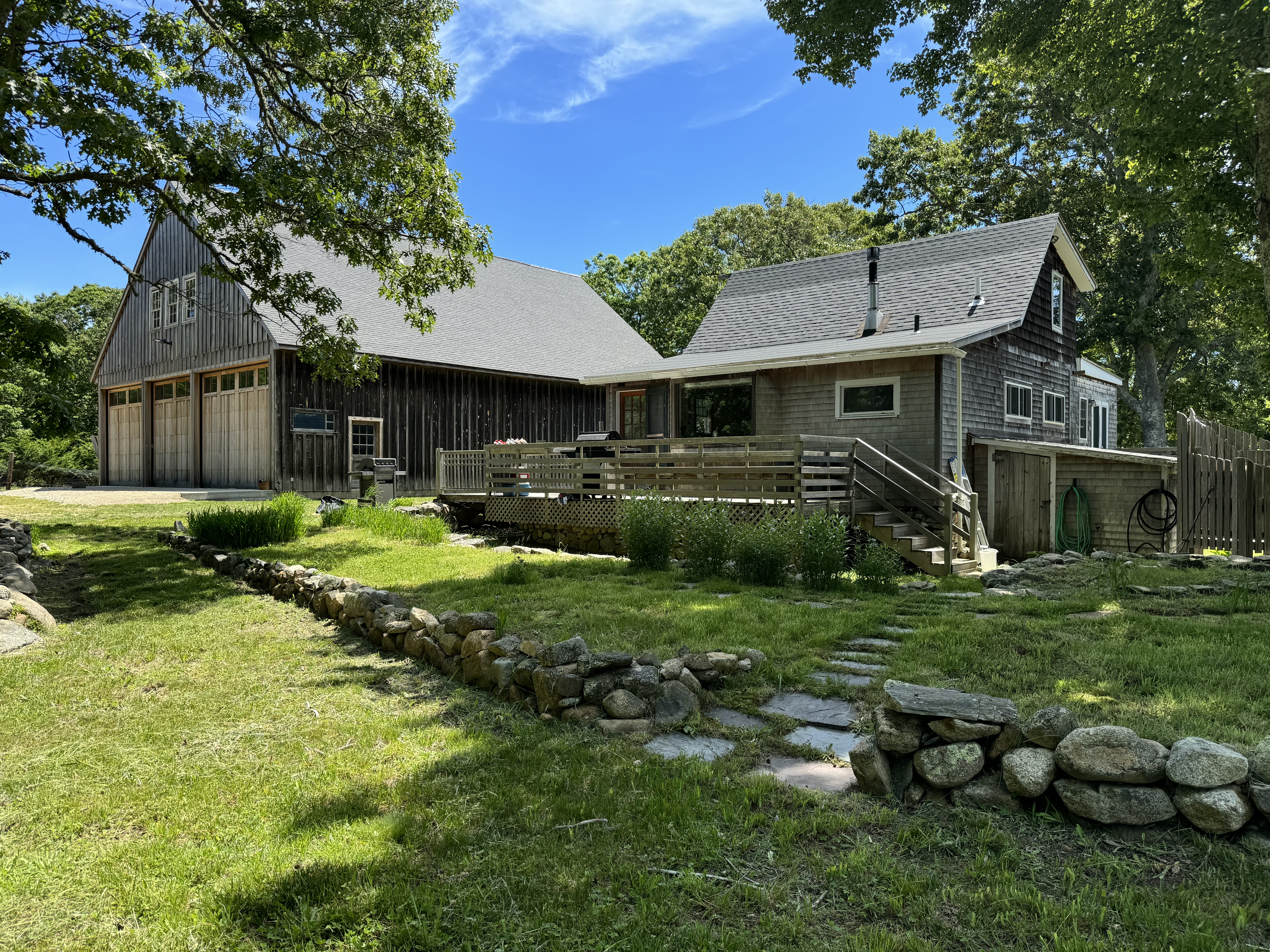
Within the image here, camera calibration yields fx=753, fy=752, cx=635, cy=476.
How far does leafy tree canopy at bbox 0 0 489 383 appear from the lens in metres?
8.41

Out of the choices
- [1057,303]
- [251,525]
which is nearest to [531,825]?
[251,525]

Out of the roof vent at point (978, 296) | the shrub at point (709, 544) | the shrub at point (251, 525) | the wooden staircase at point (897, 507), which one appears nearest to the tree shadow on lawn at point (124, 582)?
the shrub at point (251, 525)

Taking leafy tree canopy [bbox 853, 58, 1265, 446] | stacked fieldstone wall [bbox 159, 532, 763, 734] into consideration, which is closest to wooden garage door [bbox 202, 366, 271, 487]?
stacked fieldstone wall [bbox 159, 532, 763, 734]

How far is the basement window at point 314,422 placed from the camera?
1922 centimetres

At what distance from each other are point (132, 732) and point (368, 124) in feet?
35.4

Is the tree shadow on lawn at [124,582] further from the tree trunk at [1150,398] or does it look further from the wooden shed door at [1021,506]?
the tree trunk at [1150,398]

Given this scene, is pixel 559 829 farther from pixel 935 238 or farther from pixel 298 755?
pixel 935 238

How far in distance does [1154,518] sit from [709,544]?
966 centimetres

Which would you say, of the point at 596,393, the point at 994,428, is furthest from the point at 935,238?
the point at 596,393

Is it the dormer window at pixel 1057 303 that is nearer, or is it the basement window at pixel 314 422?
the dormer window at pixel 1057 303

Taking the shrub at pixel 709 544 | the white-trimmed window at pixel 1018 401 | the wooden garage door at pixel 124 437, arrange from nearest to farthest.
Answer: the shrub at pixel 709 544 < the white-trimmed window at pixel 1018 401 < the wooden garage door at pixel 124 437

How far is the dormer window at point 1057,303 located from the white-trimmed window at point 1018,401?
2126 millimetres

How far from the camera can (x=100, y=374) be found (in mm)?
26547

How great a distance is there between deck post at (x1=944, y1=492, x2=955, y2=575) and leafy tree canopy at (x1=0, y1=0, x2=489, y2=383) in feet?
27.6
